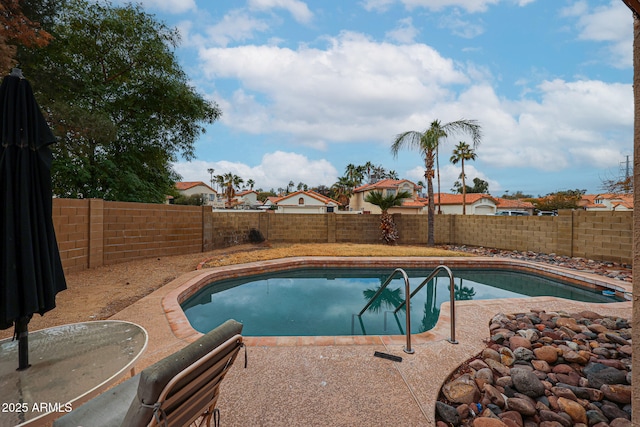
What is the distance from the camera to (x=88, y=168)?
394 inches

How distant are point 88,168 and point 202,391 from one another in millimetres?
11613

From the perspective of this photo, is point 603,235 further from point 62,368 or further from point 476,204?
point 476,204

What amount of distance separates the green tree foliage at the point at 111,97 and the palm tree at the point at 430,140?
30.9 ft

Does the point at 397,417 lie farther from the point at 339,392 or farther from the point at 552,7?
the point at 552,7

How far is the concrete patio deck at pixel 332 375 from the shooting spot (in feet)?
7.30

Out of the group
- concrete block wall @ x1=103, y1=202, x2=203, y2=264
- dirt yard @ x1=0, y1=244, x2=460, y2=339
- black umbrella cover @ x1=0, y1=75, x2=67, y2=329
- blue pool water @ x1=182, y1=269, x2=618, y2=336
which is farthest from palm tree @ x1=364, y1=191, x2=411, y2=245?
black umbrella cover @ x1=0, y1=75, x2=67, y2=329

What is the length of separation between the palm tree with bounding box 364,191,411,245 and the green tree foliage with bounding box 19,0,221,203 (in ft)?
28.3

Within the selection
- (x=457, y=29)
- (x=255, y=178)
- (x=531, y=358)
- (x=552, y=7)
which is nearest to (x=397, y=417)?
(x=531, y=358)

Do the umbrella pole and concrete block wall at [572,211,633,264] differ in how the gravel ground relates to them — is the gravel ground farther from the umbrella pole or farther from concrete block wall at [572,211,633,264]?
the umbrella pole

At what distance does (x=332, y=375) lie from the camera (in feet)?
9.09

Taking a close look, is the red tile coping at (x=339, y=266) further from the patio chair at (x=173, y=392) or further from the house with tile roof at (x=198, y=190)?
the house with tile roof at (x=198, y=190)

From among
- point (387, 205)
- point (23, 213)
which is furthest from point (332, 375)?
point (387, 205)

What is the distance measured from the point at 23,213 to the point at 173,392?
5.44ft

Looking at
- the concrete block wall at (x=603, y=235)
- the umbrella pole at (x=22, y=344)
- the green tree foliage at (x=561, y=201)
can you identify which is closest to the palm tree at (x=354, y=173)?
the green tree foliage at (x=561, y=201)
